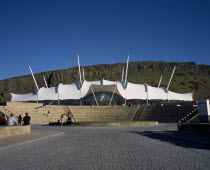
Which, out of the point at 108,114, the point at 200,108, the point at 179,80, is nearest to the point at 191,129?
the point at 200,108

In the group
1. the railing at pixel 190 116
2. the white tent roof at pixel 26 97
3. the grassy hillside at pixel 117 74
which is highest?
the grassy hillside at pixel 117 74

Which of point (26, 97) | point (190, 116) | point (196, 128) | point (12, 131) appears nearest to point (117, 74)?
point (26, 97)

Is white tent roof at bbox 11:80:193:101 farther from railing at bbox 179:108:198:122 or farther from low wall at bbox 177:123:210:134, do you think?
low wall at bbox 177:123:210:134

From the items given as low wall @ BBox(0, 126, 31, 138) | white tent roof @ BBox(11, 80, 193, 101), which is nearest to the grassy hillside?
white tent roof @ BBox(11, 80, 193, 101)

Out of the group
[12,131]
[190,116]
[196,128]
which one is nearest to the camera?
[196,128]

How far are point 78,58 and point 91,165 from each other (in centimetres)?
5877

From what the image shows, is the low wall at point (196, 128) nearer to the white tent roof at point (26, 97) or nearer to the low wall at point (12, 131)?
the low wall at point (12, 131)

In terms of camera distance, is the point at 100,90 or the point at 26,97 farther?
the point at 26,97

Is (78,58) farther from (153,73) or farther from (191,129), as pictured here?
(153,73)

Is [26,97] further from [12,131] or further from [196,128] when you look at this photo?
[196,128]

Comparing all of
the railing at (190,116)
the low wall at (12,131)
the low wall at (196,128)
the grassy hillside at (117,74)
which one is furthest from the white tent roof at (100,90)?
the grassy hillside at (117,74)

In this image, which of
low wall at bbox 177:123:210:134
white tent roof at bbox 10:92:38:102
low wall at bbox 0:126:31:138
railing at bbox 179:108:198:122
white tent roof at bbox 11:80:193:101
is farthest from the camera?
white tent roof at bbox 10:92:38:102

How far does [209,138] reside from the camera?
13.4m

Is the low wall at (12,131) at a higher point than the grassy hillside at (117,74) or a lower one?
lower
